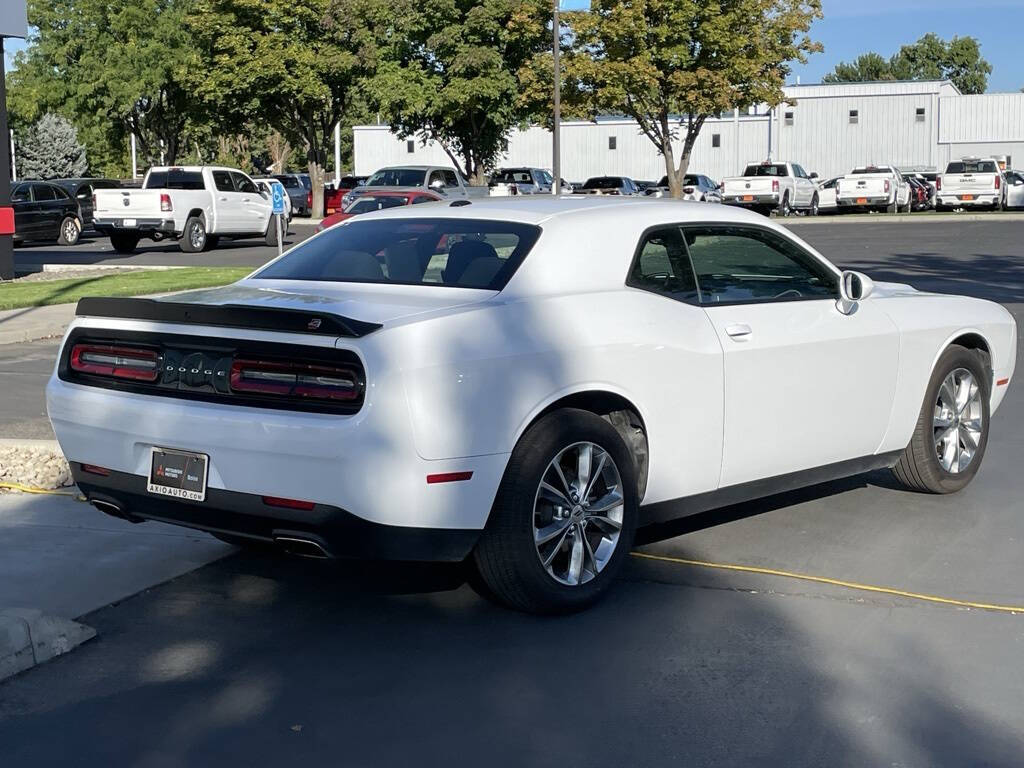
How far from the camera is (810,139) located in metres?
75.1

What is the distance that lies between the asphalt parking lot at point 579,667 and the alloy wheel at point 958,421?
637mm

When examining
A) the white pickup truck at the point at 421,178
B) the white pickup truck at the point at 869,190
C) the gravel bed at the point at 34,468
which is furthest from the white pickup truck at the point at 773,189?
the gravel bed at the point at 34,468

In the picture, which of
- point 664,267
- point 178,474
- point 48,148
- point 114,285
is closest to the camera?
point 178,474

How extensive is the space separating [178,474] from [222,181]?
28.0 m

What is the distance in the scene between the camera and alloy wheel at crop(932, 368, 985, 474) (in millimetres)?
7242

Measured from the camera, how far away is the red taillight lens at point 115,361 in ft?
17.3

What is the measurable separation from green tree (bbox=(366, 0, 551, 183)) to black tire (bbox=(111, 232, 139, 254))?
18.2 meters

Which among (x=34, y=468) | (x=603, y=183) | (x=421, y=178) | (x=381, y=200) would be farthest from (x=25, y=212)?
(x=34, y=468)

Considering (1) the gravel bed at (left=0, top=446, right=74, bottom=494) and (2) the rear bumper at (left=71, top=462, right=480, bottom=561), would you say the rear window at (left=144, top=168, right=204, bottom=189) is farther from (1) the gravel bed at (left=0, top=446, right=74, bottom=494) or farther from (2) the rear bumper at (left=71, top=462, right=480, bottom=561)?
(2) the rear bumper at (left=71, top=462, right=480, bottom=561)

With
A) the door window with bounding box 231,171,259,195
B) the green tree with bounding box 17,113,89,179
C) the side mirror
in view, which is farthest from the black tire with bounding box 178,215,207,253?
the green tree with bounding box 17,113,89,179

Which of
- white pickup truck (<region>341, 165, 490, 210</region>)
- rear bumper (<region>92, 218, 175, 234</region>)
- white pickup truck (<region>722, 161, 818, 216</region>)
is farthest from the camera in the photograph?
white pickup truck (<region>722, 161, 818, 216</region>)

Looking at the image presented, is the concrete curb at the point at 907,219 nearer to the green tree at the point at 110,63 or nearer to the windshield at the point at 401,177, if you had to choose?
the windshield at the point at 401,177

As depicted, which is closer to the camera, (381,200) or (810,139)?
(381,200)

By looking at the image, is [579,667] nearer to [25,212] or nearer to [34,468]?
[34,468]
